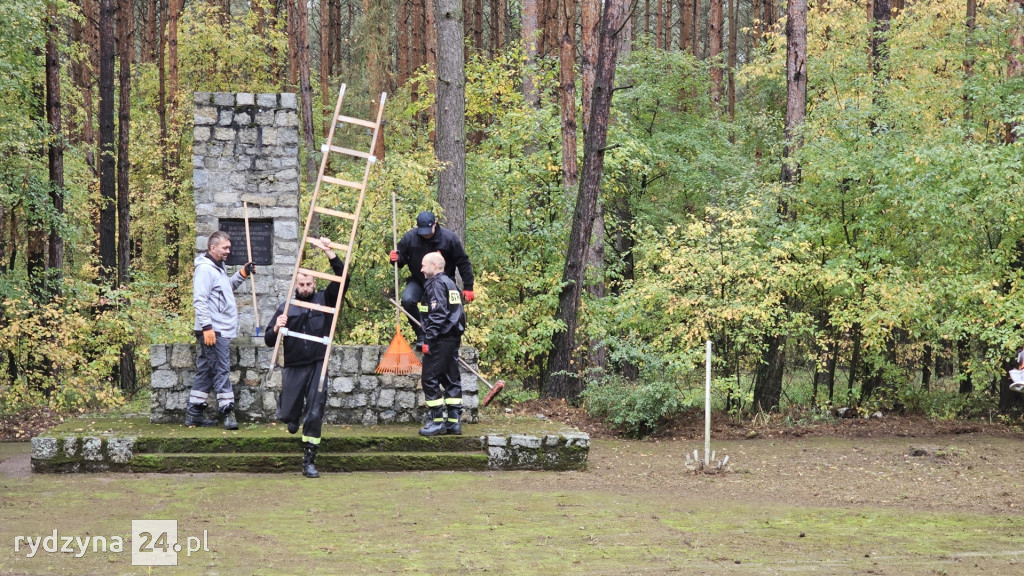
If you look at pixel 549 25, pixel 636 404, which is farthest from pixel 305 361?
pixel 549 25

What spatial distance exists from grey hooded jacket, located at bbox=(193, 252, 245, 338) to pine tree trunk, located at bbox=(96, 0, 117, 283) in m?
8.82

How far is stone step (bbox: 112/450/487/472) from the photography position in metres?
8.55

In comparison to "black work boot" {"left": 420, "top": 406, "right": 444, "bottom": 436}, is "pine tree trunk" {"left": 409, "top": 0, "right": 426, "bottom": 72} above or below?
above

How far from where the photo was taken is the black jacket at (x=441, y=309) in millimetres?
8734

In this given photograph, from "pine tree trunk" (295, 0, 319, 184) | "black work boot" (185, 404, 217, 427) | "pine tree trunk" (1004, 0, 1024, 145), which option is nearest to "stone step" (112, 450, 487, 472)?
"black work boot" (185, 404, 217, 427)

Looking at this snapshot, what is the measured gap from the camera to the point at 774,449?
1122 cm

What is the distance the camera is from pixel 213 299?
9.09 metres

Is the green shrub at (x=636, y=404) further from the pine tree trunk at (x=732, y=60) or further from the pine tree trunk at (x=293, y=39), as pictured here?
the pine tree trunk at (x=732, y=60)

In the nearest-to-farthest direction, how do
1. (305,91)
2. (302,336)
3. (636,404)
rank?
(302,336), (636,404), (305,91)

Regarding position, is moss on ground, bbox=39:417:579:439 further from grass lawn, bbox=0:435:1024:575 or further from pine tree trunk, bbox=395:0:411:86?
pine tree trunk, bbox=395:0:411:86

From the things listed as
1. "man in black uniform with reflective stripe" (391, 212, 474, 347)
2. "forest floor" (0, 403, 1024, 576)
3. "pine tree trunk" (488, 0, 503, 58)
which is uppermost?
"pine tree trunk" (488, 0, 503, 58)

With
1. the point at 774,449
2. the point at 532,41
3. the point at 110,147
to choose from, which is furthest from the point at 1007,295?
the point at 110,147

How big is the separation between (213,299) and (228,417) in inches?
44.6

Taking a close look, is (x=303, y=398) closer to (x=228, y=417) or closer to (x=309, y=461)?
(x=309, y=461)
